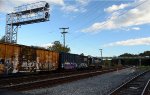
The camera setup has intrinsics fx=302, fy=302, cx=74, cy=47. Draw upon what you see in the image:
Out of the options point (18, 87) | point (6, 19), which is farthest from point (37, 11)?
point (18, 87)

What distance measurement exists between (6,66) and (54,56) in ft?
43.1

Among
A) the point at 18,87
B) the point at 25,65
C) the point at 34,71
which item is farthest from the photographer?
the point at 34,71

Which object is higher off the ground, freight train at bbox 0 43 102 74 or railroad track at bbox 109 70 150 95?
freight train at bbox 0 43 102 74

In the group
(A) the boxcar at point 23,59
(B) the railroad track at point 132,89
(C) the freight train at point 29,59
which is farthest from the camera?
(C) the freight train at point 29,59

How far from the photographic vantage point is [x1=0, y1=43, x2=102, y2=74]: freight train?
2670 centimetres

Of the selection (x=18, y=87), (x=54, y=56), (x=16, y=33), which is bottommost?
(x=18, y=87)

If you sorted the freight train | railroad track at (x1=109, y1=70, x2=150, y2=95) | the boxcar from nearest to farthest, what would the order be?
railroad track at (x1=109, y1=70, x2=150, y2=95)
the boxcar
the freight train

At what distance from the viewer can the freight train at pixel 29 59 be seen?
26.7 m

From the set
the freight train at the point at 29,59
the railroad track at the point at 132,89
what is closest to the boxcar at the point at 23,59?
the freight train at the point at 29,59

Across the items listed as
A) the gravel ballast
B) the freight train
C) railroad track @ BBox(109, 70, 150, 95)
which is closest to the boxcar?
the freight train

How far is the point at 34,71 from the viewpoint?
33.2m

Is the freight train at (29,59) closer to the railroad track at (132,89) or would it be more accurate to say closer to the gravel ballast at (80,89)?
the gravel ballast at (80,89)

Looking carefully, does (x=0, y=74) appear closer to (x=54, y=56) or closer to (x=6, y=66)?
(x=6, y=66)

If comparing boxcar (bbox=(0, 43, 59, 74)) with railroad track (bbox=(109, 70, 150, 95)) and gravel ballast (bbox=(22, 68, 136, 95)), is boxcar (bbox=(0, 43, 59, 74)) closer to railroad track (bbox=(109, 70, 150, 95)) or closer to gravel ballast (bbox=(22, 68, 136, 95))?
gravel ballast (bbox=(22, 68, 136, 95))
